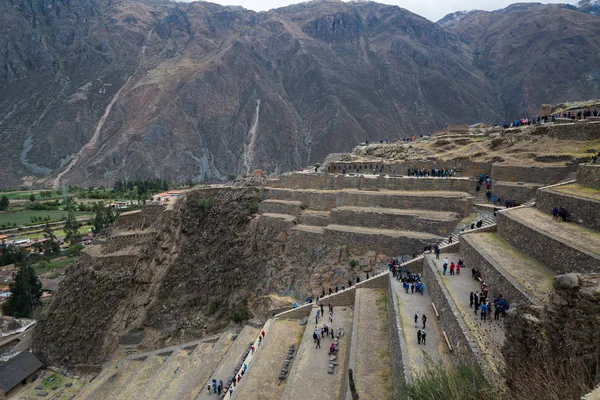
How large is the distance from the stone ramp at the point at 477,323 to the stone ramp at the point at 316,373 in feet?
15.8

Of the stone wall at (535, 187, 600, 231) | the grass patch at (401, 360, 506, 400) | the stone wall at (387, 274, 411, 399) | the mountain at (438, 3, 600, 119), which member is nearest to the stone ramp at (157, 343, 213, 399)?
the stone wall at (387, 274, 411, 399)

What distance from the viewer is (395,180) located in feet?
83.7

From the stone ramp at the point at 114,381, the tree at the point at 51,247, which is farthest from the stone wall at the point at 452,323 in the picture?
the tree at the point at 51,247

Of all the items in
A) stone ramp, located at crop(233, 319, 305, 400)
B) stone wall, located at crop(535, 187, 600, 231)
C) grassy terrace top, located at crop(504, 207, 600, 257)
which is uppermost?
stone wall, located at crop(535, 187, 600, 231)

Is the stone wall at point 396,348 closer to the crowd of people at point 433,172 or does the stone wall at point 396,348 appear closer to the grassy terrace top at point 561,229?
the grassy terrace top at point 561,229

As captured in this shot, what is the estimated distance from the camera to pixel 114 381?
2384cm

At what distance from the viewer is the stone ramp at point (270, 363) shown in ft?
47.0

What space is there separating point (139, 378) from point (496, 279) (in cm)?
2173

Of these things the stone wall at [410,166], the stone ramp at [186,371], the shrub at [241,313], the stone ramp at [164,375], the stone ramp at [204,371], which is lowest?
the stone ramp at [164,375]

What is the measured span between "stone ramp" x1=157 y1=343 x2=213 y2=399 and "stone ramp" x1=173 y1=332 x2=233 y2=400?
276mm

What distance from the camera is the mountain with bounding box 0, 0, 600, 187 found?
318 ft

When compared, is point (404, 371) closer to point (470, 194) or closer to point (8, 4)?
point (470, 194)

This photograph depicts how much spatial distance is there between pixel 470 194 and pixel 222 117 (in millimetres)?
94696

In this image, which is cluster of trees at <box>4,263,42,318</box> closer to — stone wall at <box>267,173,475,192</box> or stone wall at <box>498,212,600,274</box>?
stone wall at <box>267,173,475,192</box>
